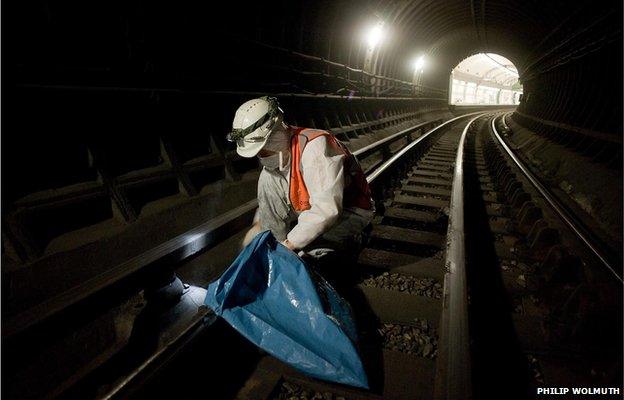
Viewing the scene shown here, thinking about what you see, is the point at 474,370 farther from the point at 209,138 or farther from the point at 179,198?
the point at 209,138

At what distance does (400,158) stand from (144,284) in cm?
572

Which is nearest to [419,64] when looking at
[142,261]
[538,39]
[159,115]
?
[538,39]

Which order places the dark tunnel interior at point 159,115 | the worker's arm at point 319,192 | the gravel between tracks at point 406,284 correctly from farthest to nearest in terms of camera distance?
1. the dark tunnel interior at point 159,115
2. the gravel between tracks at point 406,284
3. the worker's arm at point 319,192

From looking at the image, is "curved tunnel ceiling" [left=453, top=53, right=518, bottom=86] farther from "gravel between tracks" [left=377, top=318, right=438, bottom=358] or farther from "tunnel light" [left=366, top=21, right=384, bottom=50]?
"gravel between tracks" [left=377, top=318, right=438, bottom=358]

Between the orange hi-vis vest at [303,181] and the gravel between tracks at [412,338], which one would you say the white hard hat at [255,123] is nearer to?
the orange hi-vis vest at [303,181]

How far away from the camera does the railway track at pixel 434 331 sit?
2.05 m

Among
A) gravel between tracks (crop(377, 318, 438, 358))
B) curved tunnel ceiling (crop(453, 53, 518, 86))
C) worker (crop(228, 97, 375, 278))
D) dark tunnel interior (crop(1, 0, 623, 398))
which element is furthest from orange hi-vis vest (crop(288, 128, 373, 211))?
curved tunnel ceiling (crop(453, 53, 518, 86))

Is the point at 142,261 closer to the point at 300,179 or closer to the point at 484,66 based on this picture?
the point at 300,179

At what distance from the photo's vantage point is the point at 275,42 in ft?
25.6

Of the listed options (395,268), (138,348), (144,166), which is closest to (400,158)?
(395,268)

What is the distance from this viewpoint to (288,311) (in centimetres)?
202

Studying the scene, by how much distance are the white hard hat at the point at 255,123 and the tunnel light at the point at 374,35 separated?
11.4 m

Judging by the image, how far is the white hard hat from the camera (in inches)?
100

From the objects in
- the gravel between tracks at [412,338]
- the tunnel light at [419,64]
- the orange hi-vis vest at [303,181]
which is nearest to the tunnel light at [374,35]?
the tunnel light at [419,64]
